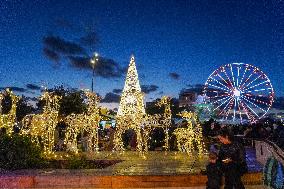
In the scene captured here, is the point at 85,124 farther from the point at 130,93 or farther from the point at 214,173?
the point at 214,173

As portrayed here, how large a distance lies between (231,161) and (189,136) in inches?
349

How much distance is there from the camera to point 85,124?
59.0 feet

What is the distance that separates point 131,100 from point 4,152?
42.6ft

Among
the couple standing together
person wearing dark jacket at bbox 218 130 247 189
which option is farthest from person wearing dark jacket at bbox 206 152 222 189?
person wearing dark jacket at bbox 218 130 247 189

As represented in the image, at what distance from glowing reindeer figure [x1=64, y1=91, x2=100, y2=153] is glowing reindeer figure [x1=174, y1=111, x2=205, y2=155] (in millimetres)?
3384

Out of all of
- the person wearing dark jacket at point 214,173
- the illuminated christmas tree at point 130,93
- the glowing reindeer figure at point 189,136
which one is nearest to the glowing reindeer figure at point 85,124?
the glowing reindeer figure at point 189,136

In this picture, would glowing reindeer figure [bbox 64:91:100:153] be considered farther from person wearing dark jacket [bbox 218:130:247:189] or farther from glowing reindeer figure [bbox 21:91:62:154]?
person wearing dark jacket [bbox 218:130:247:189]

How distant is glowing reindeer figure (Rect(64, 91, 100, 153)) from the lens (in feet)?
58.3

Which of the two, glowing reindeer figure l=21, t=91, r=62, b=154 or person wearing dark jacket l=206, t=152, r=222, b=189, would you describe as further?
glowing reindeer figure l=21, t=91, r=62, b=154

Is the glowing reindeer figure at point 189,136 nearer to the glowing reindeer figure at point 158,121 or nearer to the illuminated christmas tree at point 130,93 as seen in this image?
the glowing reindeer figure at point 158,121

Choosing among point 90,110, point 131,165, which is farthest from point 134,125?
point 131,165

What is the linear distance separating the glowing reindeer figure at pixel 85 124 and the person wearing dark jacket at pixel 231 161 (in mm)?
9801

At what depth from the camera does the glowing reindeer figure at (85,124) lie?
58.3ft

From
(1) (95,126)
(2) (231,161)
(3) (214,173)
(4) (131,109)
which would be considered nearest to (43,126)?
(1) (95,126)
